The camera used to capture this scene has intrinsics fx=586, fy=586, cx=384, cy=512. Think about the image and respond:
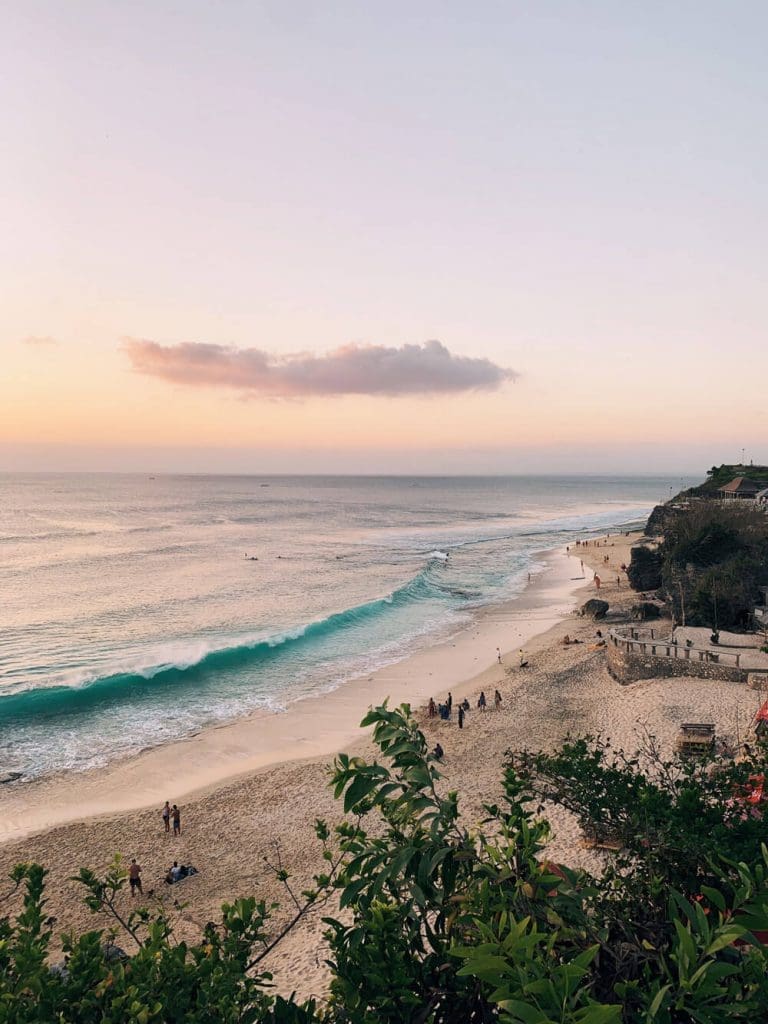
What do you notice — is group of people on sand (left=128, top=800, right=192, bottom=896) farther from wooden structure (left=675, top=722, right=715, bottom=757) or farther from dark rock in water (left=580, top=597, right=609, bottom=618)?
dark rock in water (left=580, top=597, right=609, bottom=618)

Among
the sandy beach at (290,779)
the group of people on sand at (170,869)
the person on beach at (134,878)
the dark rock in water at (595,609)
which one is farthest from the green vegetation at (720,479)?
the person on beach at (134,878)

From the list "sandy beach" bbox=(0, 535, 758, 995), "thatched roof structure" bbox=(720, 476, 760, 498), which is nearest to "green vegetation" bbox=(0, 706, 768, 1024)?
"sandy beach" bbox=(0, 535, 758, 995)

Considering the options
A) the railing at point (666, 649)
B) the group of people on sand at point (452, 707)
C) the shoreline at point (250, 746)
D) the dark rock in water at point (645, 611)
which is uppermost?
the railing at point (666, 649)

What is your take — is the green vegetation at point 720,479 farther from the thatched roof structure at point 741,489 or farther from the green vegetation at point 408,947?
the green vegetation at point 408,947

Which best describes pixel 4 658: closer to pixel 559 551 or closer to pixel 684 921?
pixel 684 921

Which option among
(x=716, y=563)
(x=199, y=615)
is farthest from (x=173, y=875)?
(x=716, y=563)

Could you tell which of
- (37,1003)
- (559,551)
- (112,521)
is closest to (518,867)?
(37,1003)

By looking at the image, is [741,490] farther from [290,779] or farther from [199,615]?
[290,779]
